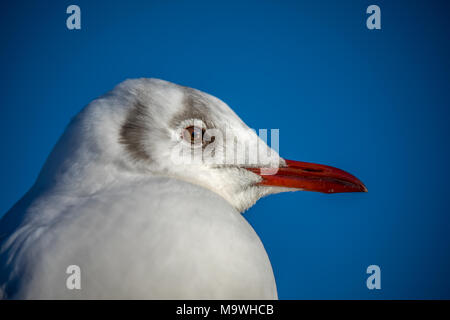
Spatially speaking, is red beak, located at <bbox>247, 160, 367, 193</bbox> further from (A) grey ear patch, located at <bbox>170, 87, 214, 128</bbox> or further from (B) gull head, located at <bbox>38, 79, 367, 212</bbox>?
(A) grey ear patch, located at <bbox>170, 87, 214, 128</bbox>

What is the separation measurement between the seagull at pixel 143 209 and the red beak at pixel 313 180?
5 cm

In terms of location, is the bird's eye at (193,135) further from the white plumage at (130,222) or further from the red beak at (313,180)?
the red beak at (313,180)

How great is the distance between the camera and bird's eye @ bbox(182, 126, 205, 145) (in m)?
0.64

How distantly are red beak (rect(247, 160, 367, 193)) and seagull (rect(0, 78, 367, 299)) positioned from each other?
5 centimetres

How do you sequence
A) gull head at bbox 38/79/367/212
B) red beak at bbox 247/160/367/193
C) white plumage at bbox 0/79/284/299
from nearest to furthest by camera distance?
white plumage at bbox 0/79/284/299 < gull head at bbox 38/79/367/212 < red beak at bbox 247/160/367/193

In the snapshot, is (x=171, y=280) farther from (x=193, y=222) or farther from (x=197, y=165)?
(x=197, y=165)

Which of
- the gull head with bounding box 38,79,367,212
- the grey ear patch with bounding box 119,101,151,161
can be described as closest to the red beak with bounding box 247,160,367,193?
the gull head with bounding box 38,79,367,212

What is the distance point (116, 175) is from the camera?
56cm

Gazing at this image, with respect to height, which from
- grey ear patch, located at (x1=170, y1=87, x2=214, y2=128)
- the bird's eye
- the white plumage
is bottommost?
the white plumage

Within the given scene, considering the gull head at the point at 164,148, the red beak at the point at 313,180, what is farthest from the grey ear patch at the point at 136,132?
the red beak at the point at 313,180

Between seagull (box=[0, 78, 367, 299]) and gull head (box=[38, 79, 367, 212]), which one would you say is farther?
gull head (box=[38, 79, 367, 212])

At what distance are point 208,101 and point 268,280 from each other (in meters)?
0.37

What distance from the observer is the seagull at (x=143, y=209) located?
1.45 ft

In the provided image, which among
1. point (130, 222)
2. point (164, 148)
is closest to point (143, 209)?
point (130, 222)
